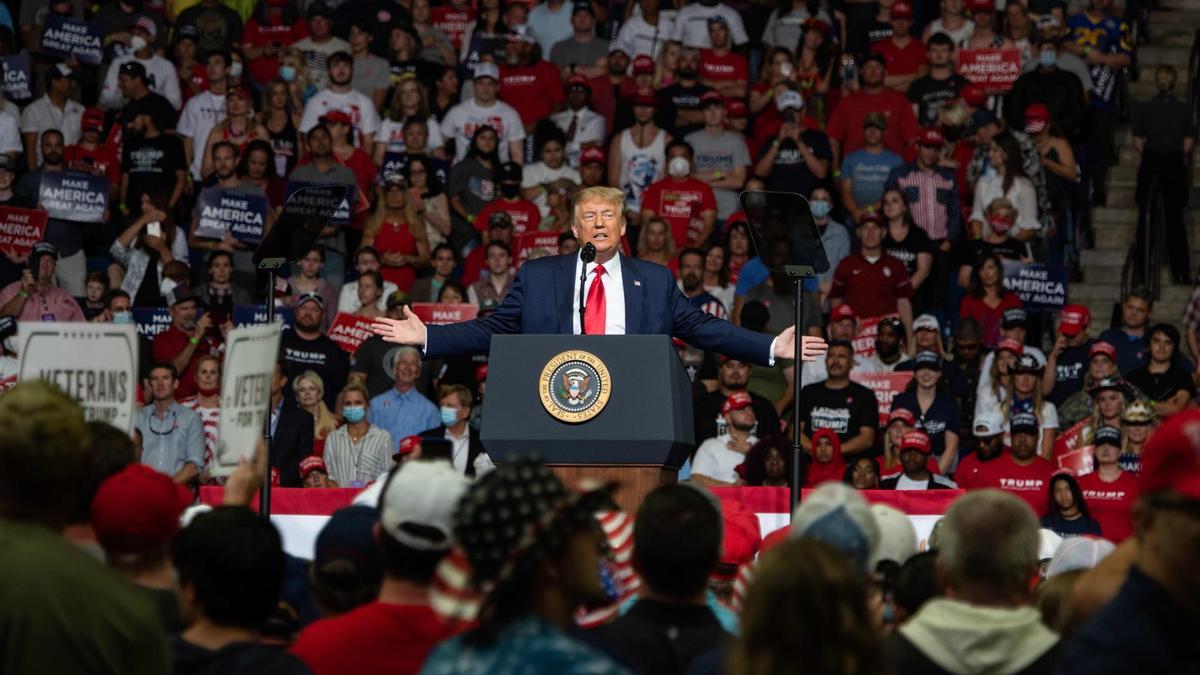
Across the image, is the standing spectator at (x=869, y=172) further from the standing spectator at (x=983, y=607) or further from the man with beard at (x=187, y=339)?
the standing spectator at (x=983, y=607)

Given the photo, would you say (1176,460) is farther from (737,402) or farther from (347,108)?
(347,108)

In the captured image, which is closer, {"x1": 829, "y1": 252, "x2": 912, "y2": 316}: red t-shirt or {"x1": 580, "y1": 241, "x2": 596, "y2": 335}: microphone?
{"x1": 580, "y1": 241, "x2": 596, "y2": 335}: microphone

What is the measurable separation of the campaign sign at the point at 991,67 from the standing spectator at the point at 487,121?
385 cm

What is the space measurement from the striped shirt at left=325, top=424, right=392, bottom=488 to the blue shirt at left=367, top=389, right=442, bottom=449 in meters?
0.42

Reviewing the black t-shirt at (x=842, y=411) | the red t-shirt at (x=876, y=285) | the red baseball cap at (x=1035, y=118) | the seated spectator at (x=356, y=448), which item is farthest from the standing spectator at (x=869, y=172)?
the seated spectator at (x=356, y=448)

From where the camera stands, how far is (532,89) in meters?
17.1

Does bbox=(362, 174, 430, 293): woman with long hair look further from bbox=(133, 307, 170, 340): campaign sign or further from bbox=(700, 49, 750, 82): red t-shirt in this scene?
bbox=(700, 49, 750, 82): red t-shirt

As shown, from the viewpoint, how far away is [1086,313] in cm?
1388

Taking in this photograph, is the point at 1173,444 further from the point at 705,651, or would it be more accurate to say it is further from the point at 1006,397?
the point at 1006,397

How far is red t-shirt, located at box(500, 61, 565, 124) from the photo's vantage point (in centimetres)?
1711

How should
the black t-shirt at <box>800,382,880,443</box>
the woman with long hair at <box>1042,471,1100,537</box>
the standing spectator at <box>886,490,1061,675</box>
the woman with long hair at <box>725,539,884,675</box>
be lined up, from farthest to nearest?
the black t-shirt at <box>800,382,880,443</box> < the woman with long hair at <box>1042,471,1100,537</box> < the standing spectator at <box>886,490,1061,675</box> < the woman with long hair at <box>725,539,884,675</box>

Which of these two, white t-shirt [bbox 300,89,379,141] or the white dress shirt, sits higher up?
white t-shirt [bbox 300,89,379,141]

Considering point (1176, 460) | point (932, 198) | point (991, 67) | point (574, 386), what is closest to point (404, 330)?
point (574, 386)

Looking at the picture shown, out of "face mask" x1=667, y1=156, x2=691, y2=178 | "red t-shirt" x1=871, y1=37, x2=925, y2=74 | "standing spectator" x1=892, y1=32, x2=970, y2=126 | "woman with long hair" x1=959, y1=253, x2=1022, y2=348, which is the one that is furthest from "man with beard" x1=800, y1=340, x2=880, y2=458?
"red t-shirt" x1=871, y1=37, x2=925, y2=74
